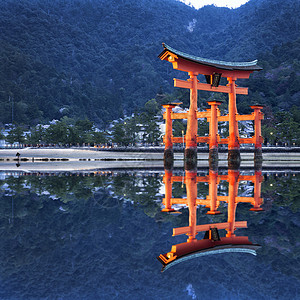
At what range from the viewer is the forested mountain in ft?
342

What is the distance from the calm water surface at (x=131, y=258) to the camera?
4.76 metres

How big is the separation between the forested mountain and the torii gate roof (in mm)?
59679

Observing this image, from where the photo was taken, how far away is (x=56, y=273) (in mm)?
5031

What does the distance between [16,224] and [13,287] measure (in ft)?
10.5

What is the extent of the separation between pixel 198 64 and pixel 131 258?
27265 mm

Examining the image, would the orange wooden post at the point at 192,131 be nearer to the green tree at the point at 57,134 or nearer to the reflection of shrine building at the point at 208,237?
the reflection of shrine building at the point at 208,237

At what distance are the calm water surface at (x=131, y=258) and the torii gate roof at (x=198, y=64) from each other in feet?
70.1

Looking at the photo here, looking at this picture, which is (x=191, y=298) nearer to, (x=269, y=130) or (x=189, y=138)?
(x=189, y=138)

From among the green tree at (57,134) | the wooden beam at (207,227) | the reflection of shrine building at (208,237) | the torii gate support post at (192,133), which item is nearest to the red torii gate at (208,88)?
the torii gate support post at (192,133)

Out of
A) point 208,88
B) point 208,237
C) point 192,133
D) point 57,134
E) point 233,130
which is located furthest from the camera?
point 57,134

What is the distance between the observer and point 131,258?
18.7 feet

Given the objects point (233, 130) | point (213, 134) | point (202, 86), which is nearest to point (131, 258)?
point (202, 86)

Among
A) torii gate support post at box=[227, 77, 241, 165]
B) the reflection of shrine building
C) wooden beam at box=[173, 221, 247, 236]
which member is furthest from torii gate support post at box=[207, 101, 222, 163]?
wooden beam at box=[173, 221, 247, 236]

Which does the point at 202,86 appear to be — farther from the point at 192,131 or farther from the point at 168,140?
the point at 168,140
